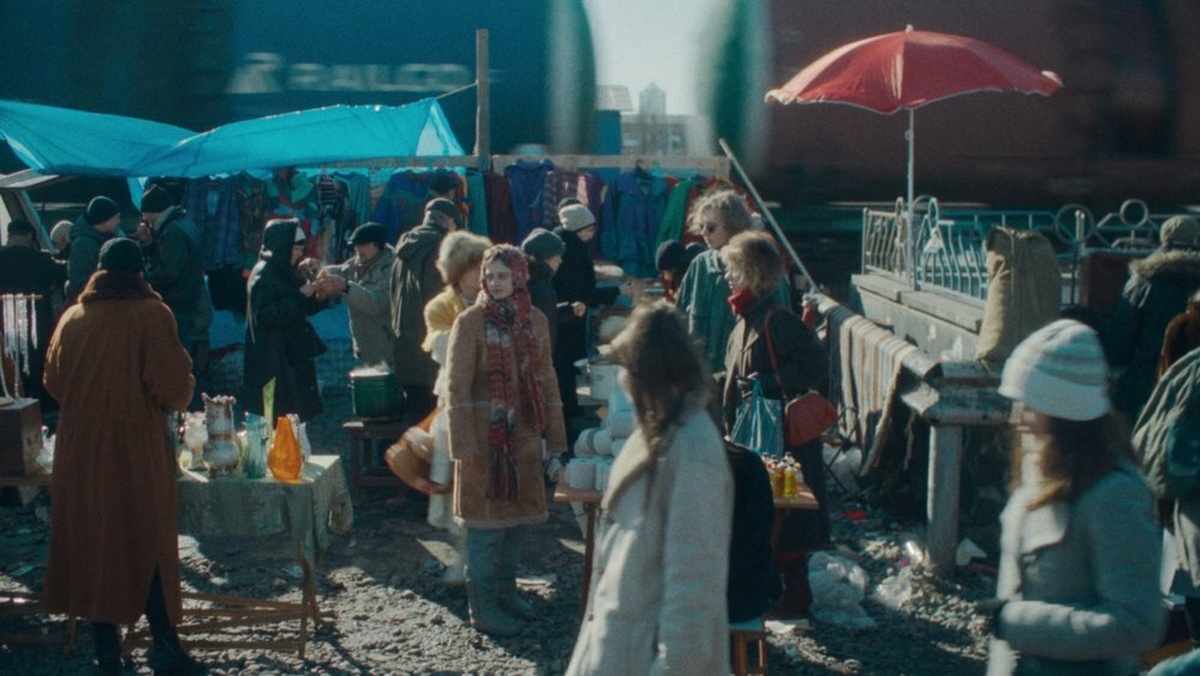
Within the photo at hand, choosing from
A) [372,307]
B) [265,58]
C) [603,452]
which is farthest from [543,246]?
[265,58]

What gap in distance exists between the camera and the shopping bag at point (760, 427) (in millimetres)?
5480

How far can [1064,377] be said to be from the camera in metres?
2.77

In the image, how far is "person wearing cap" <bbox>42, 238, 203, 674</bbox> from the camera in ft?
16.3

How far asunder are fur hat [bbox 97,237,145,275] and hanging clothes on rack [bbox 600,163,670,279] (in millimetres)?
6675

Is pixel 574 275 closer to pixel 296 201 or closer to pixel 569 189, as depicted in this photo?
pixel 569 189

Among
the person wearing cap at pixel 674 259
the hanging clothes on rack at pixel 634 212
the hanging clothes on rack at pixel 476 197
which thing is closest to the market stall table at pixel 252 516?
the person wearing cap at pixel 674 259

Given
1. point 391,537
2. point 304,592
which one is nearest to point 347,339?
point 391,537

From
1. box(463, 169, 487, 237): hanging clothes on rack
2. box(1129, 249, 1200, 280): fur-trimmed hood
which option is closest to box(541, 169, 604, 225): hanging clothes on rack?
box(463, 169, 487, 237): hanging clothes on rack

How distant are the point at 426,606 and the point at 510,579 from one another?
56 cm

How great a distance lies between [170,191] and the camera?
429 inches

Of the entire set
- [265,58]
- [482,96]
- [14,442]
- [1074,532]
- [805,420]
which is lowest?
[14,442]

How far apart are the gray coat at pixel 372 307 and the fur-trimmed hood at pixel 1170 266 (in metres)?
4.25

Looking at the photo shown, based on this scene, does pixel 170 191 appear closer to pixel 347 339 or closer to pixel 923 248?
pixel 347 339

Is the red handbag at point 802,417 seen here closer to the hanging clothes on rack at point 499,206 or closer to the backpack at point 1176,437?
the backpack at point 1176,437
